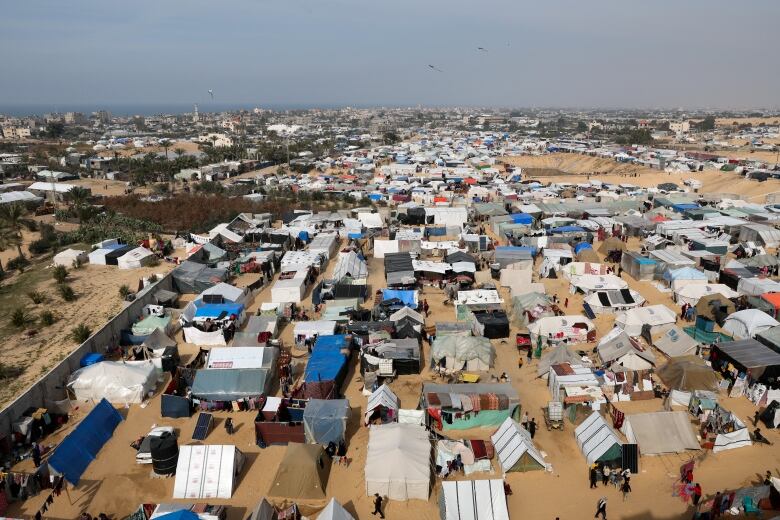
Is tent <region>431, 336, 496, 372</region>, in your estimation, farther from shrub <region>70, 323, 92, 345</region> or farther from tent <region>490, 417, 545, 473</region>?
shrub <region>70, 323, 92, 345</region>

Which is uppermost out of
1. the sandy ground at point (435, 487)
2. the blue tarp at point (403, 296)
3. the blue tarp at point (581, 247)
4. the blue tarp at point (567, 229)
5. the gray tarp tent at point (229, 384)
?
the blue tarp at point (567, 229)

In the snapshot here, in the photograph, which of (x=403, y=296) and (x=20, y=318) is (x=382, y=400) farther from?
(x=20, y=318)

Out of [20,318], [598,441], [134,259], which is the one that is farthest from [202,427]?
[134,259]

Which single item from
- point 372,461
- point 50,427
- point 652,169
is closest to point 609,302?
point 372,461

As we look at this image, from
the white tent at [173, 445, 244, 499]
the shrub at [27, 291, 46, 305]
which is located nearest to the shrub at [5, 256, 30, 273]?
the shrub at [27, 291, 46, 305]

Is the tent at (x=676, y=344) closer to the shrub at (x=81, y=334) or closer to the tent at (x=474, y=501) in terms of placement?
the tent at (x=474, y=501)

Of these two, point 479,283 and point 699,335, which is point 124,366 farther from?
point 699,335

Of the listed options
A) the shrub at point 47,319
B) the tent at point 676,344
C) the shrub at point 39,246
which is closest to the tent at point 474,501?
the tent at point 676,344
